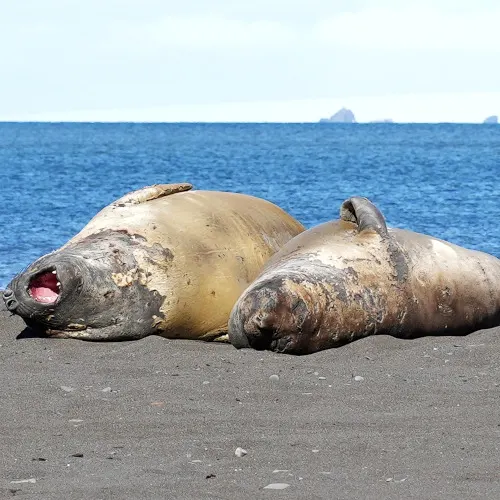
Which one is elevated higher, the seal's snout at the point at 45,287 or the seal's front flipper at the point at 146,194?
the seal's front flipper at the point at 146,194

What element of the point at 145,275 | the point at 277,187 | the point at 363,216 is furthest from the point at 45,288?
the point at 277,187

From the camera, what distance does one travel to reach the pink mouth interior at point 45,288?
25.0ft

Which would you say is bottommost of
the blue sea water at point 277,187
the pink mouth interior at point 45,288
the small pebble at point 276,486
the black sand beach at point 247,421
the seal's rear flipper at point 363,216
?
the blue sea water at point 277,187

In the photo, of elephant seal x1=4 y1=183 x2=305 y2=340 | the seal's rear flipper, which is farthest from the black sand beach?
the seal's rear flipper

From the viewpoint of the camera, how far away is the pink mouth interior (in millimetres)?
7633

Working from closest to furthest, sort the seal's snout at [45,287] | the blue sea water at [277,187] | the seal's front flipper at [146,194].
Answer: the seal's snout at [45,287] < the seal's front flipper at [146,194] < the blue sea water at [277,187]

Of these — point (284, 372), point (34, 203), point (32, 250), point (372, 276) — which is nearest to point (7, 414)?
point (284, 372)

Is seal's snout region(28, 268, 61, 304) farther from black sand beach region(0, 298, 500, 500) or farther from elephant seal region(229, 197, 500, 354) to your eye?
elephant seal region(229, 197, 500, 354)

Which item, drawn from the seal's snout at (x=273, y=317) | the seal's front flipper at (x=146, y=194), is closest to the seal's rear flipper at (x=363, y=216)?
the seal's snout at (x=273, y=317)

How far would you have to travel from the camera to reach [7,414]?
5.62 metres

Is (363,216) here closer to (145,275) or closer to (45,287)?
(145,275)

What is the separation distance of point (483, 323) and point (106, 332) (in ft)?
9.13

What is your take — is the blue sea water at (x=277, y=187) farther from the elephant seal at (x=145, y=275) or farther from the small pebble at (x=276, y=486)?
the small pebble at (x=276, y=486)

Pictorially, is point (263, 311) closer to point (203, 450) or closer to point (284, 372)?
point (284, 372)
